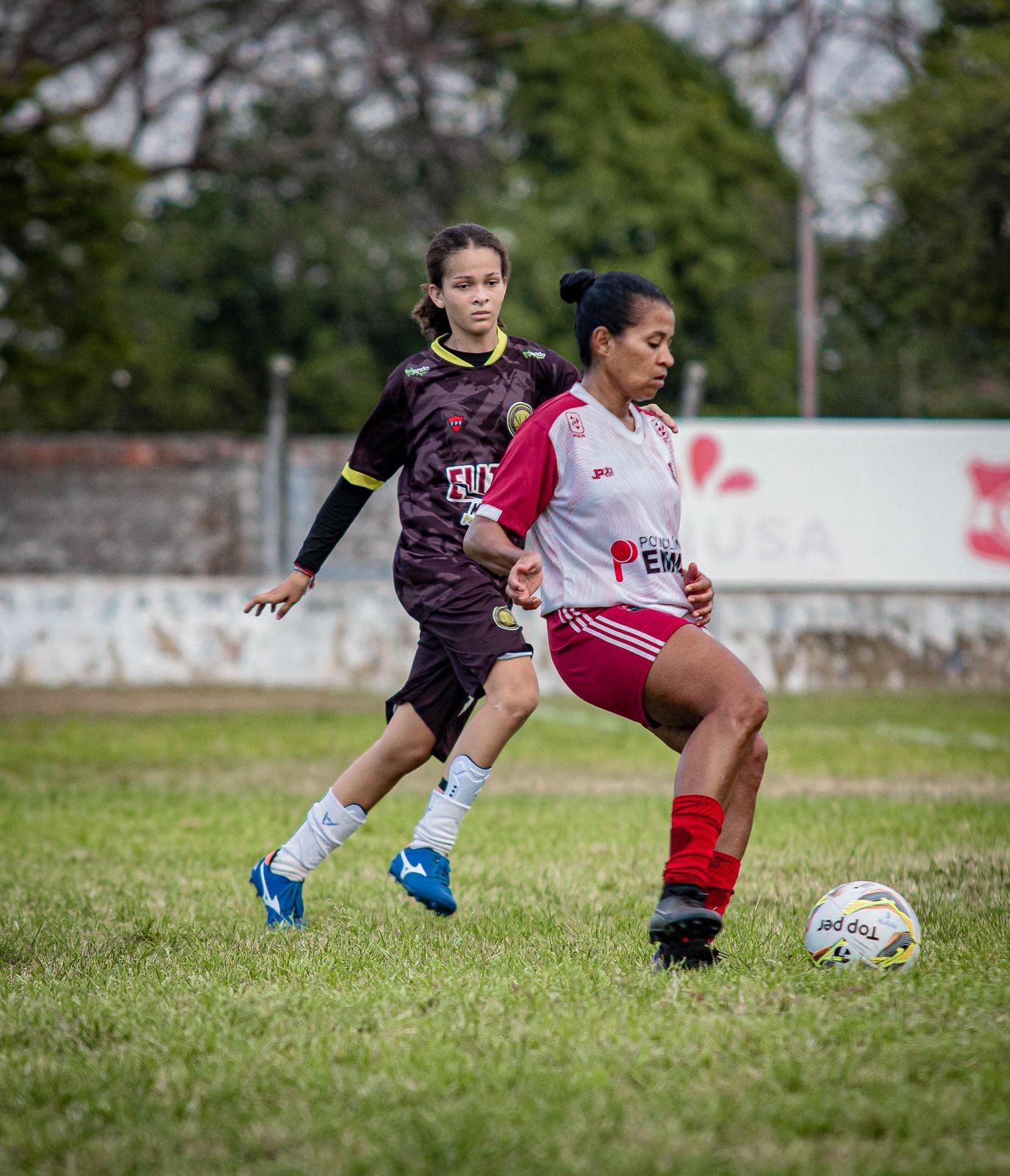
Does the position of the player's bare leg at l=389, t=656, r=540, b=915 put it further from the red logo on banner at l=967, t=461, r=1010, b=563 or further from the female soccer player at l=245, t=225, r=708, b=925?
the red logo on banner at l=967, t=461, r=1010, b=563

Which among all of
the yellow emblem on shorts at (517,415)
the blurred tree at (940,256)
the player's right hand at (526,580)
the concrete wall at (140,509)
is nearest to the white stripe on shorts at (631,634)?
the player's right hand at (526,580)

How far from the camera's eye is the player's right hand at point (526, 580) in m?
3.73

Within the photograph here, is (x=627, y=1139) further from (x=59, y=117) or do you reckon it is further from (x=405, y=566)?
(x=59, y=117)

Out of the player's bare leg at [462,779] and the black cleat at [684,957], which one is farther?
the player's bare leg at [462,779]

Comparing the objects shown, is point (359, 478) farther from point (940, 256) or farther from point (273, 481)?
point (940, 256)

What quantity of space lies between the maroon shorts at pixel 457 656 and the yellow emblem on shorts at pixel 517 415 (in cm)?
51

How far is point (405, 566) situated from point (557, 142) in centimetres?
2523

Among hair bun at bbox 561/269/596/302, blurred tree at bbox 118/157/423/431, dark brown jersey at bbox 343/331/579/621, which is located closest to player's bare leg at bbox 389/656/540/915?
dark brown jersey at bbox 343/331/579/621

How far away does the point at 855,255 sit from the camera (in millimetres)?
26609

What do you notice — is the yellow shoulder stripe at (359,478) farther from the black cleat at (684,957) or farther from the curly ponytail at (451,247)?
the black cleat at (684,957)

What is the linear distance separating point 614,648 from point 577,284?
3.44ft

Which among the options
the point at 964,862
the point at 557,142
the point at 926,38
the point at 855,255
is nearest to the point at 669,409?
the point at 855,255

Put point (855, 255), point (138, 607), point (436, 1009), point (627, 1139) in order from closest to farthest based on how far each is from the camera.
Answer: point (627, 1139) < point (436, 1009) < point (138, 607) < point (855, 255)

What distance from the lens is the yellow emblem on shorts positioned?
15.5ft
